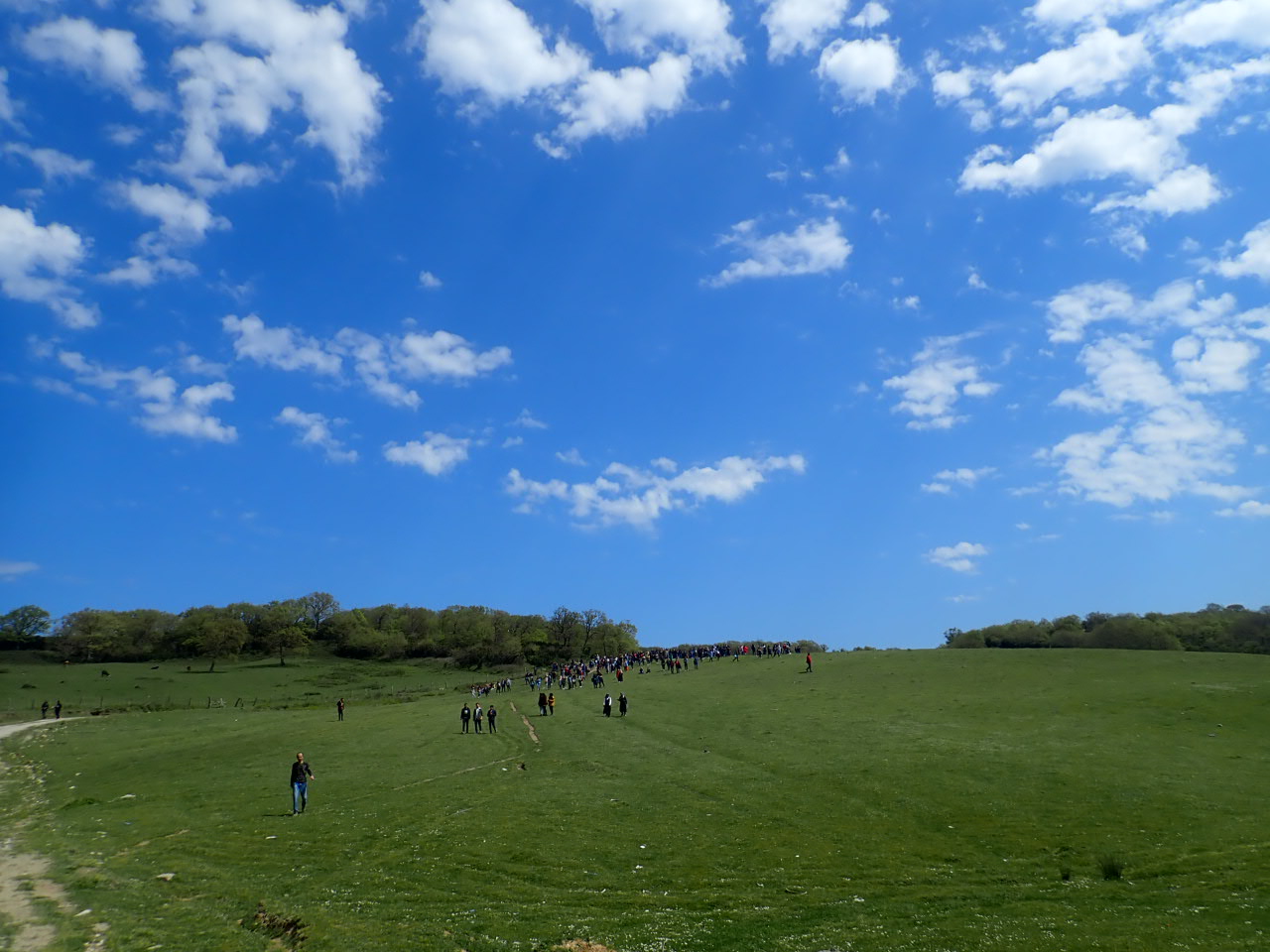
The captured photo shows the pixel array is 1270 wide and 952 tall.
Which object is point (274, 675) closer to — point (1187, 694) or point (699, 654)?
point (699, 654)

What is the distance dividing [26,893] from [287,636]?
460 feet

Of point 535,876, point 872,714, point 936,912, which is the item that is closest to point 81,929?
point 535,876

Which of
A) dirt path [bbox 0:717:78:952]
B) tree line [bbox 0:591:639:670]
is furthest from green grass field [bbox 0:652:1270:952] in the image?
tree line [bbox 0:591:639:670]

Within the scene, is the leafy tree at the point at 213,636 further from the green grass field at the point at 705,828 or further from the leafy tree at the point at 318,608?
the green grass field at the point at 705,828

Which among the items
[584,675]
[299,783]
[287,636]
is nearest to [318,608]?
[287,636]

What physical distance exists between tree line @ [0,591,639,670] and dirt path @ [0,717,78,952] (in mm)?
117408

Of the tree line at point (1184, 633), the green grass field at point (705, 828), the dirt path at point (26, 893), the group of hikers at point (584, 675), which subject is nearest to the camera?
the dirt path at point (26, 893)

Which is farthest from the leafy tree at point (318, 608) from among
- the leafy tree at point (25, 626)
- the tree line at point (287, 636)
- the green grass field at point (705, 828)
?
the green grass field at point (705, 828)

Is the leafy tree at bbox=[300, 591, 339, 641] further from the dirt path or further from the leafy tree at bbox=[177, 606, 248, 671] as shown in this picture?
the dirt path

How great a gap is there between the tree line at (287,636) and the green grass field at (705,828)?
317 feet

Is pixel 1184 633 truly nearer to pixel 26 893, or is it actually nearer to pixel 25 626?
pixel 26 893

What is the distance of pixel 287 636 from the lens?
145500 mm

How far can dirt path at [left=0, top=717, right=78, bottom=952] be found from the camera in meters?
15.0

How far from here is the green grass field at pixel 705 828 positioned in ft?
52.3
